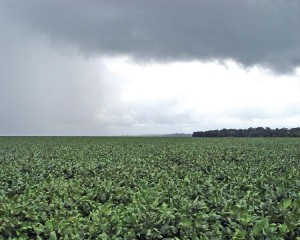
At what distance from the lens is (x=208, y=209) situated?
6.28 meters

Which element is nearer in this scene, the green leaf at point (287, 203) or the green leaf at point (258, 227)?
the green leaf at point (258, 227)

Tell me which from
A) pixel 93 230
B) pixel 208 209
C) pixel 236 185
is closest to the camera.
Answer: pixel 93 230

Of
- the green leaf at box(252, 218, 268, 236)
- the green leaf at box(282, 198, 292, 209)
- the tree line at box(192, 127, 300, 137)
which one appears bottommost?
the green leaf at box(252, 218, 268, 236)

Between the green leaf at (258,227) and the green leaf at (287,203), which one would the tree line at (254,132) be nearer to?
the green leaf at (287,203)

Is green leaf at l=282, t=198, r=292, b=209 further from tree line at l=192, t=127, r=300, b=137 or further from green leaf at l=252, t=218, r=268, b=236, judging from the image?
tree line at l=192, t=127, r=300, b=137

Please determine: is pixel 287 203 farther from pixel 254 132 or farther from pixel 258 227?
pixel 254 132

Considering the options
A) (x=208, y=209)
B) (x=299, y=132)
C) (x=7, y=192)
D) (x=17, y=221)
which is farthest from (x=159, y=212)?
(x=299, y=132)

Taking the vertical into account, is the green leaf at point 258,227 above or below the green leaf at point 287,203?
below

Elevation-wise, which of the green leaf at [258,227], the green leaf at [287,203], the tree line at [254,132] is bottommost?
the green leaf at [258,227]

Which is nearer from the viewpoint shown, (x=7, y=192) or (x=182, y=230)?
(x=182, y=230)

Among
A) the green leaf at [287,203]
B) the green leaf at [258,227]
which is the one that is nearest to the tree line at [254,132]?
the green leaf at [287,203]

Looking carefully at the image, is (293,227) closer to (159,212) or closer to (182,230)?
(182,230)

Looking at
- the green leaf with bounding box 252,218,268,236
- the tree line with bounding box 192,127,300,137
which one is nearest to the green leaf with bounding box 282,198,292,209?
the green leaf with bounding box 252,218,268,236

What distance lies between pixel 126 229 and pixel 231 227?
5.09 feet
